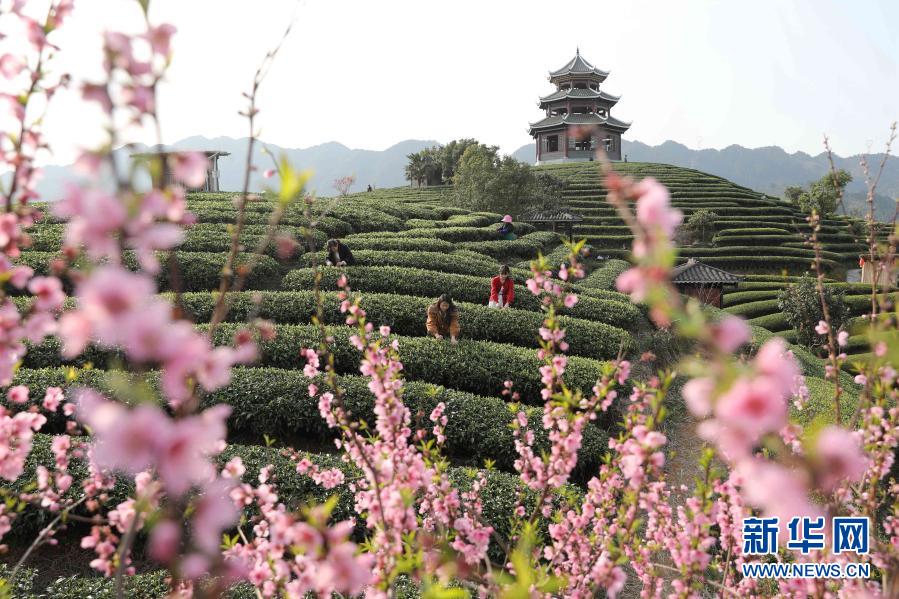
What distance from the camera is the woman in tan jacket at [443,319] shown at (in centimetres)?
905

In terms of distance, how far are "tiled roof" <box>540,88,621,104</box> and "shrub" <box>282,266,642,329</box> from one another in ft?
194

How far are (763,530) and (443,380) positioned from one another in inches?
220

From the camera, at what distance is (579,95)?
6550 cm

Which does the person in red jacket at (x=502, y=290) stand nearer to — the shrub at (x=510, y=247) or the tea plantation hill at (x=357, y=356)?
the tea plantation hill at (x=357, y=356)

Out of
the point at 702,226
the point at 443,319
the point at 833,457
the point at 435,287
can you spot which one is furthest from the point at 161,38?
the point at 702,226

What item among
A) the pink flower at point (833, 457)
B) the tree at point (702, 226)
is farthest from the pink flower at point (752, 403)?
the tree at point (702, 226)

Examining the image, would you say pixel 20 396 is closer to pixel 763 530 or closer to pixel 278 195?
pixel 278 195

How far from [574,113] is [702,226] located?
3388 centimetres

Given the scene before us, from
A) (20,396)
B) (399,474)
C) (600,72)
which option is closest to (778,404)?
(399,474)

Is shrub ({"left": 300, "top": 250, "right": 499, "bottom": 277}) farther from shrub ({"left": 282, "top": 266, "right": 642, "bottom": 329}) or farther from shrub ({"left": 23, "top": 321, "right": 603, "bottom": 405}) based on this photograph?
shrub ({"left": 23, "top": 321, "right": 603, "bottom": 405})

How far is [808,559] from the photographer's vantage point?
2982 millimetres

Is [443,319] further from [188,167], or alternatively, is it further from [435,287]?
[188,167]

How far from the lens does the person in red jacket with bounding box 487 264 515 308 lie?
10.5m

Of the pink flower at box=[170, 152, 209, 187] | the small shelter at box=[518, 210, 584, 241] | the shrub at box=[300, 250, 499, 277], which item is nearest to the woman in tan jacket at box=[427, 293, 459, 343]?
the shrub at box=[300, 250, 499, 277]
